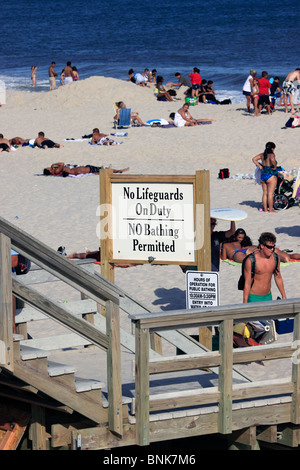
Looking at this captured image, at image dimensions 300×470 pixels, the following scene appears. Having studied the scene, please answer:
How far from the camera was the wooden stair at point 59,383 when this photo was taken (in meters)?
5.53

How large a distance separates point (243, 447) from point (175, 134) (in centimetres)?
1920

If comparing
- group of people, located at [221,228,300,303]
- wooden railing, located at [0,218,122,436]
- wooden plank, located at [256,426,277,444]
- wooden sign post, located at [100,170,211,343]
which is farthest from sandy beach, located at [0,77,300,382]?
wooden railing, located at [0,218,122,436]

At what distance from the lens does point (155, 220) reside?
742cm

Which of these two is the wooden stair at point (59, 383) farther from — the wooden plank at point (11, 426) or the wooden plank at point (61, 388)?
the wooden plank at point (11, 426)

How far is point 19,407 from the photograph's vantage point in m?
6.42

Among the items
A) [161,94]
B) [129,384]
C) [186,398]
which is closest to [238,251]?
[129,384]

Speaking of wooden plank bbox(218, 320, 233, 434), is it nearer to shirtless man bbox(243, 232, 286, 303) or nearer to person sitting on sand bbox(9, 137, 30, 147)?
shirtless man bbox(243, 232, 286, 303)

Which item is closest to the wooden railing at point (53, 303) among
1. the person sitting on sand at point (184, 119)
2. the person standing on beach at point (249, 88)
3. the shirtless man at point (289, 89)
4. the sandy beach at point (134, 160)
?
the sandy beach at point (134, 160)

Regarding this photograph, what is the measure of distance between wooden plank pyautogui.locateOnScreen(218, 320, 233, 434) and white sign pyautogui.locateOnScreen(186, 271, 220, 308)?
167 cm

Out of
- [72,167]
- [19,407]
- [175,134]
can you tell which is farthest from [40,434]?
[175,134]

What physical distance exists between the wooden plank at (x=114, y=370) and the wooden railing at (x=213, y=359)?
12 centimetres

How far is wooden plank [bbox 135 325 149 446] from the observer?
570cm

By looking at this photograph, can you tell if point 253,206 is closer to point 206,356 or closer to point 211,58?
point 206,356

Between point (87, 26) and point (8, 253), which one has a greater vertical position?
point (87, 26)
